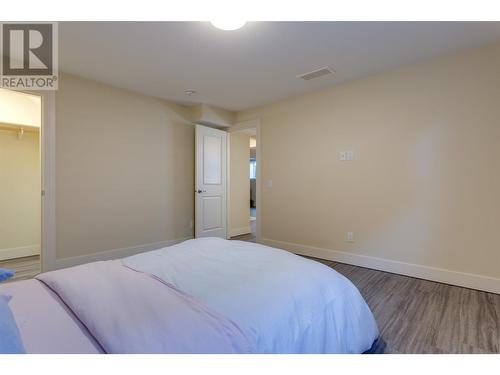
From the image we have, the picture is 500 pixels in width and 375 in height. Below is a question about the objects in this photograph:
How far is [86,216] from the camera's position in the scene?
301 centimetres

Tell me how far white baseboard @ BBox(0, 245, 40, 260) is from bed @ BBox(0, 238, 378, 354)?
3.09 metres

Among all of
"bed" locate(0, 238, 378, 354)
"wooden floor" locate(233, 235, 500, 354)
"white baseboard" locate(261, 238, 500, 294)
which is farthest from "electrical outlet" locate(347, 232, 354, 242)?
"bed" locate(0, 238, 378, 354)

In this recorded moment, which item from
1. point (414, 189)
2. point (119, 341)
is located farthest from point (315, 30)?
point (119, 341)

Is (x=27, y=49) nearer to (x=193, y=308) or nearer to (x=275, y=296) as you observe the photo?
(x=193, y=308)

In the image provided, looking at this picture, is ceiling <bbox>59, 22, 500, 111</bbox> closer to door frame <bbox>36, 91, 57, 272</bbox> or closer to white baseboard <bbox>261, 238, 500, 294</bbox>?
door frame <bbox>36, 91, 57, 272</bbox>

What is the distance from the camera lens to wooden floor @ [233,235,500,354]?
1501 mm

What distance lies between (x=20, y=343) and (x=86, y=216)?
8.80ft

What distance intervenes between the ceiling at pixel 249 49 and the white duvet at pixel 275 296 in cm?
185

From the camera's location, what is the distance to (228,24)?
190 centimetres

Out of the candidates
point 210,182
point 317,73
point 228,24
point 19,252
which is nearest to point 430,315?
point 317,73

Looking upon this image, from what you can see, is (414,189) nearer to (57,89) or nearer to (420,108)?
(420,108)

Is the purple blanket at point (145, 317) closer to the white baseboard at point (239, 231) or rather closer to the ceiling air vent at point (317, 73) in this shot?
the ceiling air vent at point (317, 73)

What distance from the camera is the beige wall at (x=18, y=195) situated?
3.33 m

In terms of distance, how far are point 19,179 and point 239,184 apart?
347 cm
